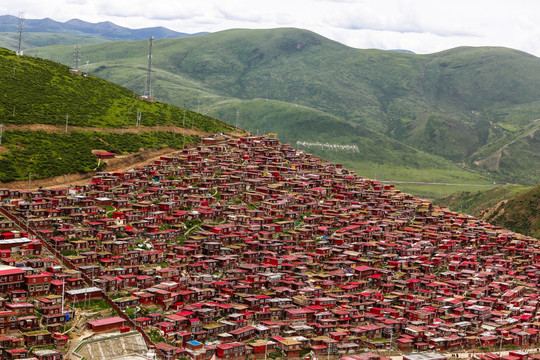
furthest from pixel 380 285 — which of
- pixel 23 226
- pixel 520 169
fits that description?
pixel 520 169

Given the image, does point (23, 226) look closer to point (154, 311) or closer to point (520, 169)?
point (154, 311)

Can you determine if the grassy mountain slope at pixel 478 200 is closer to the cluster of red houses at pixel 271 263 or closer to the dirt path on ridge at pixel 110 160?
the cluster of red houses at pixel 271 263

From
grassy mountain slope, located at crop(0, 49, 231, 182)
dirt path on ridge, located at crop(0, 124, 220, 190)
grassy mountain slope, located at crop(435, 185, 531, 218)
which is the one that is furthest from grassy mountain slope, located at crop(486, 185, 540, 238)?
dirt path on ridge, located at crop(0, 124, 220, 190)

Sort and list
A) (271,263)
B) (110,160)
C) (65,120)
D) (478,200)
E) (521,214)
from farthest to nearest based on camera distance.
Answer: (478,200) < (521,214) < (65,120) < (110,160) < (271,263)

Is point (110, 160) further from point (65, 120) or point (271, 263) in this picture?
point (271, 263)

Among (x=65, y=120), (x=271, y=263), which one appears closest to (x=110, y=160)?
(x=65, y=120)
